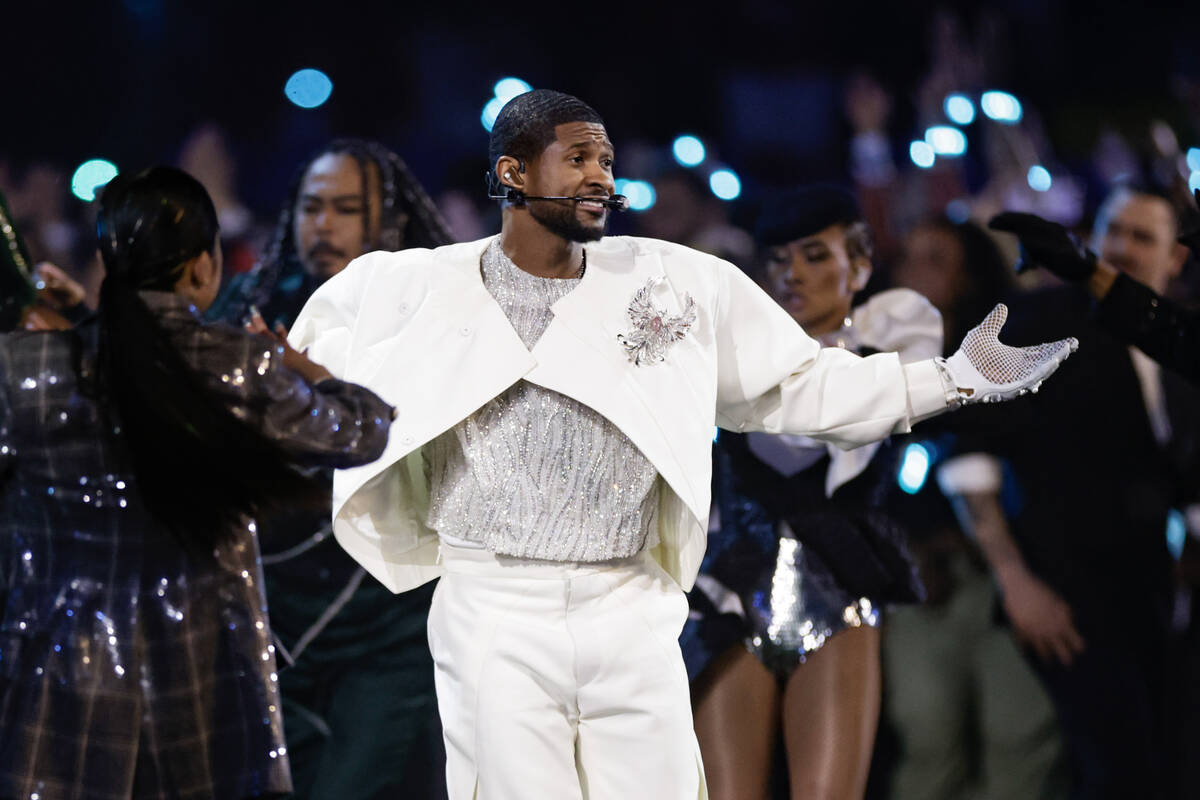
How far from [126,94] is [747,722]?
107 inches

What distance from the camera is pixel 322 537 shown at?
13.4 ft

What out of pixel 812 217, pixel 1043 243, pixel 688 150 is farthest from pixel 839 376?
pixel 688 150

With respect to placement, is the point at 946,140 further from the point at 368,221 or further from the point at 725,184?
the point at 368,221

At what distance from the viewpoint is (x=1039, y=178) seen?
464 cm

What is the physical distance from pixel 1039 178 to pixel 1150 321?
107 cm

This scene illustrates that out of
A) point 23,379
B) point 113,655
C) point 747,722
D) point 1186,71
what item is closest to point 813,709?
point 747,722

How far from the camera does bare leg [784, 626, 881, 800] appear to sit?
11.5ft

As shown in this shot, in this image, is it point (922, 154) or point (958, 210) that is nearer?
point (958, 210)

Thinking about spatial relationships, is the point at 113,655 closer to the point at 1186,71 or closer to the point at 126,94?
Answer: the point at 126,94

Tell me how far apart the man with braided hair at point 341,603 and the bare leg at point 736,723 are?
0.86 meters

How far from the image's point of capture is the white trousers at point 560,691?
8.64ft

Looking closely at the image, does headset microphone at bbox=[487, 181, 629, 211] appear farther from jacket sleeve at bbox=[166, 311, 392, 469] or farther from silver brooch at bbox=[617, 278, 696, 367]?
jacket sleeve at bbox=[166, 311, 392, 469]

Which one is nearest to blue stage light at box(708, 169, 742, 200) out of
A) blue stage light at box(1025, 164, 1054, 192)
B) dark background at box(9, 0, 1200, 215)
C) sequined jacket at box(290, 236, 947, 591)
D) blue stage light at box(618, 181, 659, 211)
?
dark background at box(9, 0, 1200, 215)

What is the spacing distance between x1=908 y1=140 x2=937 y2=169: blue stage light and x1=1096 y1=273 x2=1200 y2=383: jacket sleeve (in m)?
A: 1.08
